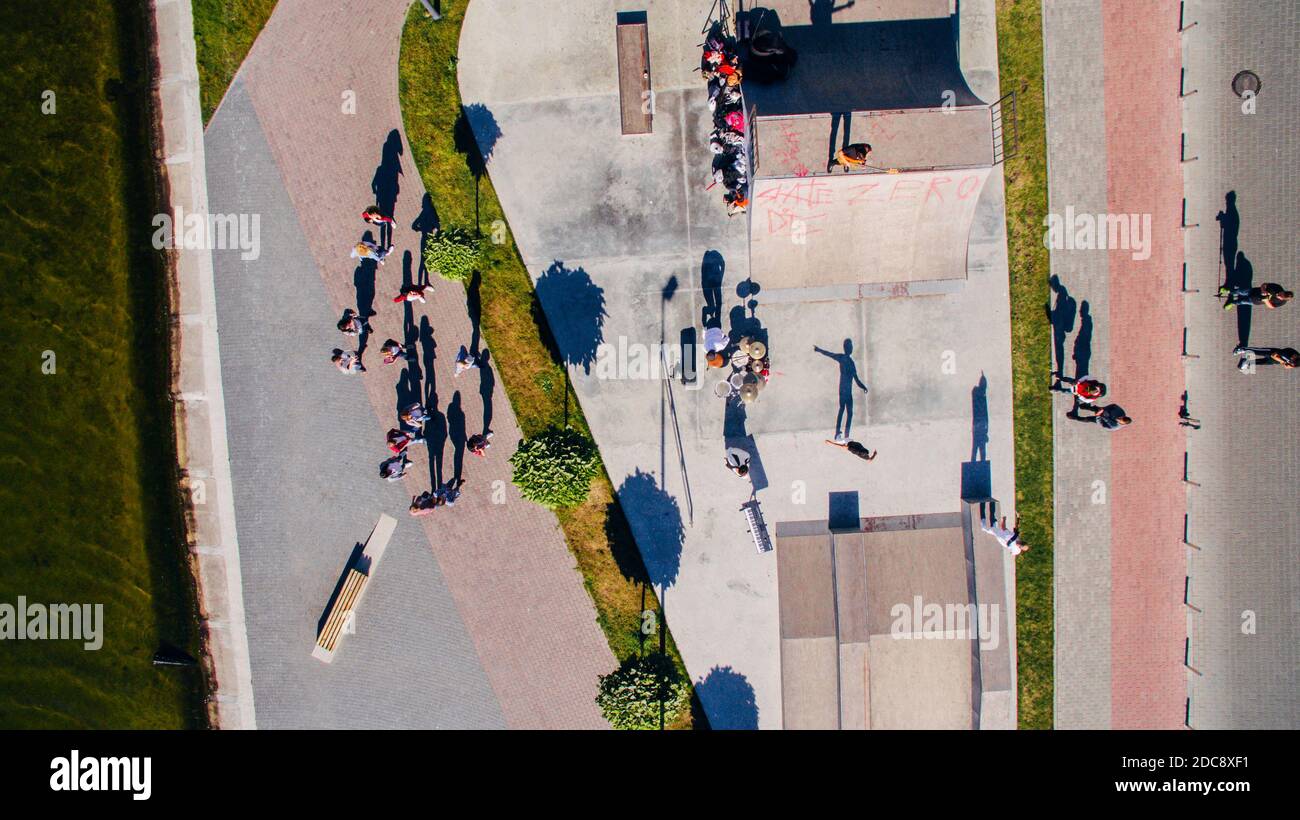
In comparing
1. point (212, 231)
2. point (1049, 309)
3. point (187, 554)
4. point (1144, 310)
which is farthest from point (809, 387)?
point (187, 554)

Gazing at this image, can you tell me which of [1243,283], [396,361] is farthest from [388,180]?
[1243,283]

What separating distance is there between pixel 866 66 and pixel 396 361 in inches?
577

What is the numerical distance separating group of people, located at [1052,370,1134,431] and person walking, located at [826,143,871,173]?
7961 mm

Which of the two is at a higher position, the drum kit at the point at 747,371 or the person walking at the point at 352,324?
the person walking at the point at 352,324

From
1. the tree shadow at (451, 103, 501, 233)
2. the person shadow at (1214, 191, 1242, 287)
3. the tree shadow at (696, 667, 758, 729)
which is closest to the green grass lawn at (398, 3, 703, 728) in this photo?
the tree shadow at (451, 103, 501, 233)

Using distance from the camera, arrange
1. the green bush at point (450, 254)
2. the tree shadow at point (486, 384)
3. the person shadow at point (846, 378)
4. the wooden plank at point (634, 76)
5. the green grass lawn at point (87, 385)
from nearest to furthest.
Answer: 1. the green bush at point (450, 254)
2. the wooden plank at point (634, 76)
3. the person shadow at point (846, 378)
4. the tree shadow at point (486, 384)
5. the green grass lawn at point (87, 385)

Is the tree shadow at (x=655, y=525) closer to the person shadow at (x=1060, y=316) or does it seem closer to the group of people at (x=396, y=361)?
the group of people at (x=396, y=361)

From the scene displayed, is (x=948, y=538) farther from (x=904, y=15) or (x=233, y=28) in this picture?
(x=233, y=28)

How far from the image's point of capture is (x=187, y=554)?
62.6ft

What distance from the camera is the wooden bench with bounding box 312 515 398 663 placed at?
729 inches

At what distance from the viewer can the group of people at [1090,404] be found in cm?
1722

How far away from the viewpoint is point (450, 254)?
17.1 metres

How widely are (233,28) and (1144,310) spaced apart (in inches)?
1004

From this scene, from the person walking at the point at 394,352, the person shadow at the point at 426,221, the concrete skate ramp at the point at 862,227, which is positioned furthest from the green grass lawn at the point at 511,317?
the concrete skate ramp at the point at 862,227
